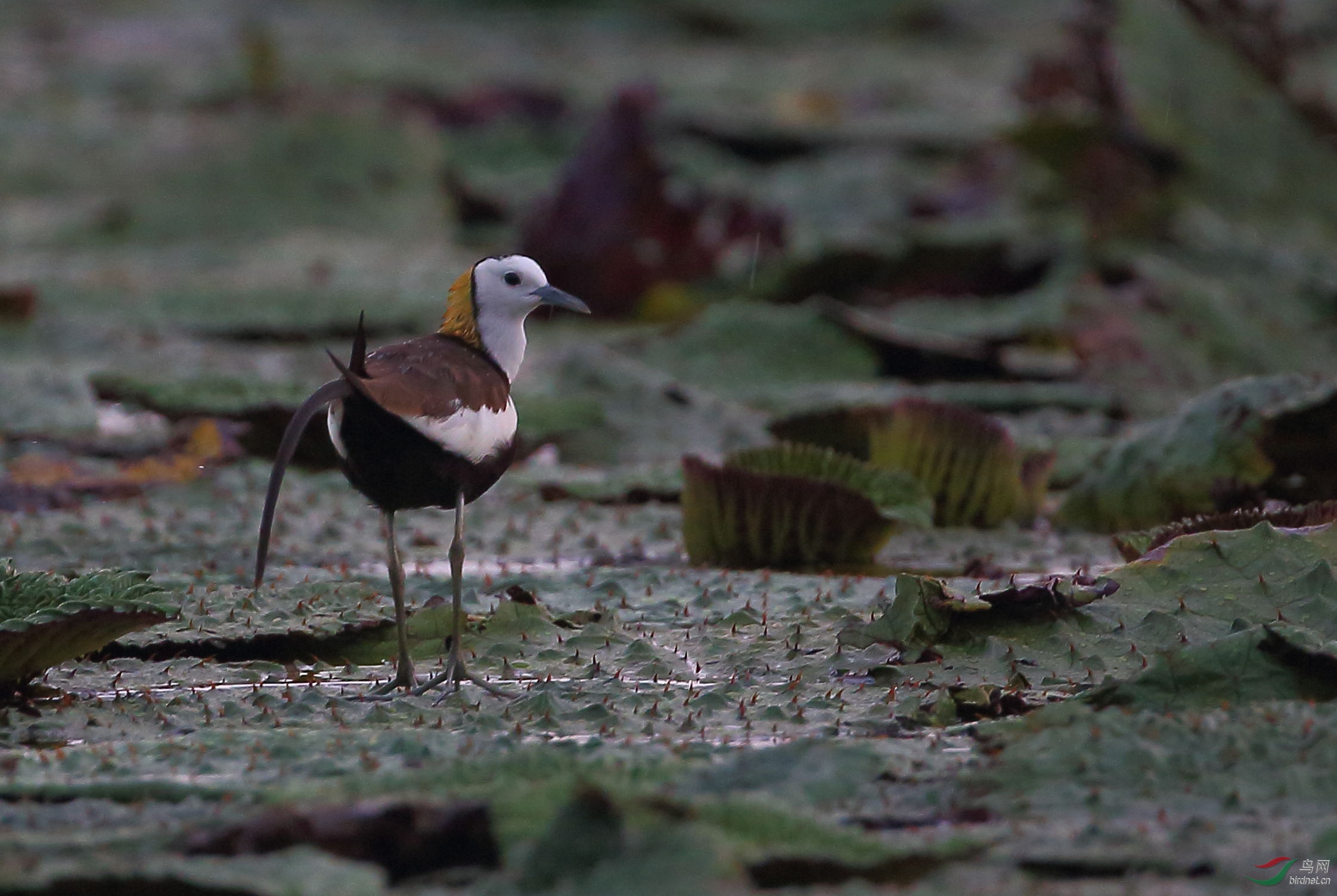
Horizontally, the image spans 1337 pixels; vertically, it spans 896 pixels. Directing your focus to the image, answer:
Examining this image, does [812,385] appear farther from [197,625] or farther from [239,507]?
[197,625]

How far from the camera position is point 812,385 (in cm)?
497

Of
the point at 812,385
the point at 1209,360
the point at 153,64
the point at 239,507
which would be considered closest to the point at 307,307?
the point at 812,385

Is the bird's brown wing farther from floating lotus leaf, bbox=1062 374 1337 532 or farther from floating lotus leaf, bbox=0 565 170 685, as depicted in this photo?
floating lotus leaf, bbox=1062 374 1337 532

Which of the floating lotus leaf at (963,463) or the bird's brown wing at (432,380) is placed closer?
the bird's brown wing at (432,380)

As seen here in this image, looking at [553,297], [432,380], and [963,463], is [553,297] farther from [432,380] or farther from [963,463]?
[963,463]

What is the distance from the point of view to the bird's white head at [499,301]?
2580 mm

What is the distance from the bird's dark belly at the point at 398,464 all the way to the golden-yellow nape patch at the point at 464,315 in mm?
230

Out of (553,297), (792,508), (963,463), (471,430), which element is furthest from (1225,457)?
(471,430)

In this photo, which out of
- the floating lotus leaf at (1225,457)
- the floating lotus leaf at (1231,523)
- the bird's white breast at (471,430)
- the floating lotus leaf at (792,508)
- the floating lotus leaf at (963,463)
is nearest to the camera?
the bird's white breast at (471,430)

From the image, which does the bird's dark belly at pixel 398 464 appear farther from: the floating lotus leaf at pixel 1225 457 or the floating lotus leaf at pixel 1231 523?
the floating lotus leaf at pixel 1225 457

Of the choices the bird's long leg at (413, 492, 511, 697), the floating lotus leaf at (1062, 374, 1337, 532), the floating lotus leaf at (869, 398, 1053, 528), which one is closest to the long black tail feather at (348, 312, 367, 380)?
the bird's long leg at (413, 492, 511, 697)

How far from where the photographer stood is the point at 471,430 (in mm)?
2361

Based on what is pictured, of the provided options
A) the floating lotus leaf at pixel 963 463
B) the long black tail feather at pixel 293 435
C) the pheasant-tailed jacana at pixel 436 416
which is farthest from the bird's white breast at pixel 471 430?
the floating lotus leaf at pixel 963 463

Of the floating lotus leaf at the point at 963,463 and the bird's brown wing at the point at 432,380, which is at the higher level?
the bird's brown wing at the point at 432,380
